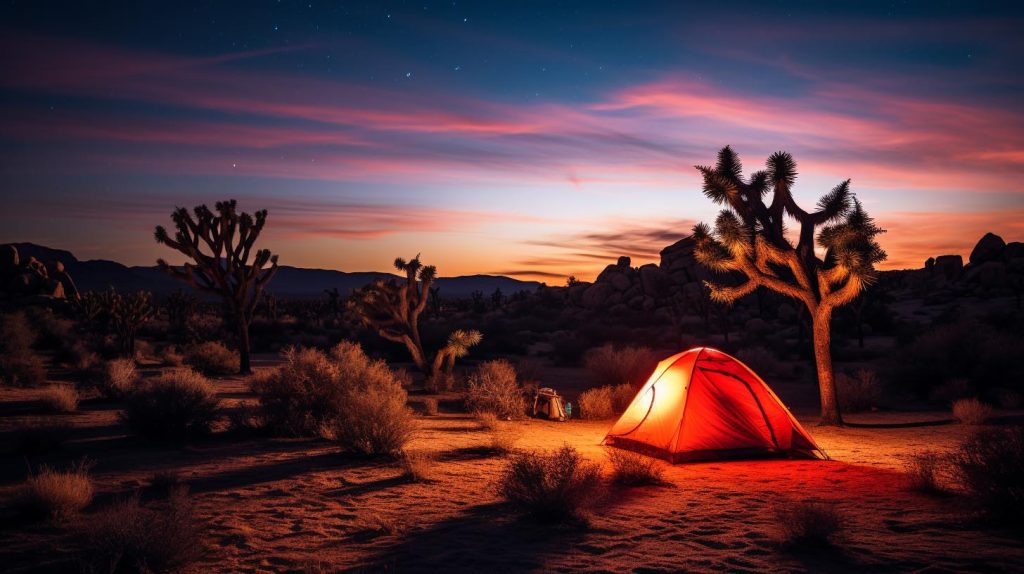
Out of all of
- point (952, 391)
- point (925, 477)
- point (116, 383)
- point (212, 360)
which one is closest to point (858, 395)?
point (952, 391)

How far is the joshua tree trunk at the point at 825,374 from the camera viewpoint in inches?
529

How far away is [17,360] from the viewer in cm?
1747

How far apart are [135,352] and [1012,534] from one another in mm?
26376

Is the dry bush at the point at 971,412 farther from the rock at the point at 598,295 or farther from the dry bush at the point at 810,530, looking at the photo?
the rock at the point at 598,295

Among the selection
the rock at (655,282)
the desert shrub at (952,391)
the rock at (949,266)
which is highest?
the rock at (949,266)

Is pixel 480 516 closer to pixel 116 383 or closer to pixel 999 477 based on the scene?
pixel 999 477

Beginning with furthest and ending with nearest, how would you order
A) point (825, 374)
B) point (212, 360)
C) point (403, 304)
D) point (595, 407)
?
point (212, 360) → point (403, 304) → point (595, 407) → point (825, 374)

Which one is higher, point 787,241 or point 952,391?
point 787,241

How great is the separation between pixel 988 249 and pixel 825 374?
57675 millimetres

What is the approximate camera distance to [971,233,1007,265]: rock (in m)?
58.4

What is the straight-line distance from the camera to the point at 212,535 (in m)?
6.41

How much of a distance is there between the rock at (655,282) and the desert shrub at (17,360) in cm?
4644

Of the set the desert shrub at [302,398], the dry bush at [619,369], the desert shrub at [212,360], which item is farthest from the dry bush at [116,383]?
the dry bush at [619,369]

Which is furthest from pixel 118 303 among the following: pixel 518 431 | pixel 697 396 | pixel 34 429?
pixel 697 396
